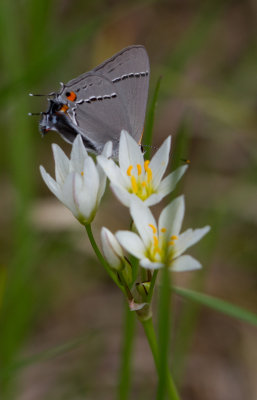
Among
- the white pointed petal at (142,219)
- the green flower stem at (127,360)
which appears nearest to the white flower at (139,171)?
the white pointed petal at (142,219)

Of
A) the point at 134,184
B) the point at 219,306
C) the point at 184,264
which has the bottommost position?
the point at 219,306

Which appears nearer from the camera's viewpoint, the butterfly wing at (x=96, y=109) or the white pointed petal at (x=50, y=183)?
the white pointed petal at (x=50, y=183)

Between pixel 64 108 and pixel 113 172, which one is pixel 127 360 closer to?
pixel 113 172

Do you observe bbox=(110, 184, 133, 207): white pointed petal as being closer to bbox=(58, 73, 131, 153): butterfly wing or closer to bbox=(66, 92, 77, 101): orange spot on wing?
bbox=(58, 73, 131, 153): butterfly wing

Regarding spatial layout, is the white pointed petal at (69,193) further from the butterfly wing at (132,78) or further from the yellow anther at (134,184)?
the butterfly wing at (132,78)

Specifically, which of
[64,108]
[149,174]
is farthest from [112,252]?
[64,108]

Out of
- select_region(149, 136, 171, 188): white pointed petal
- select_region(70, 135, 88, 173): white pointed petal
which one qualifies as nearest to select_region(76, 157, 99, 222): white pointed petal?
select_region(70, 135, 88, 173): white pointed petal

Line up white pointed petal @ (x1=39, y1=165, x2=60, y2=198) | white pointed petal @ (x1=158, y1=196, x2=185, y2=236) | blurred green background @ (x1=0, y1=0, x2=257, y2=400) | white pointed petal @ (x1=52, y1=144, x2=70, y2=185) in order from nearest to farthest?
1. white pointed petal @ (x1=158, y1=196, x2=185, y2=236)
2. white pointed petal @ (x1=39, y1=165, x2=60, y2=198)
3. white pointed petal @ (x1=52, y1=144, x2=70, y2=185)
4. blurred green background @ (x1=0, y1=0, x2=257, y2=400)
